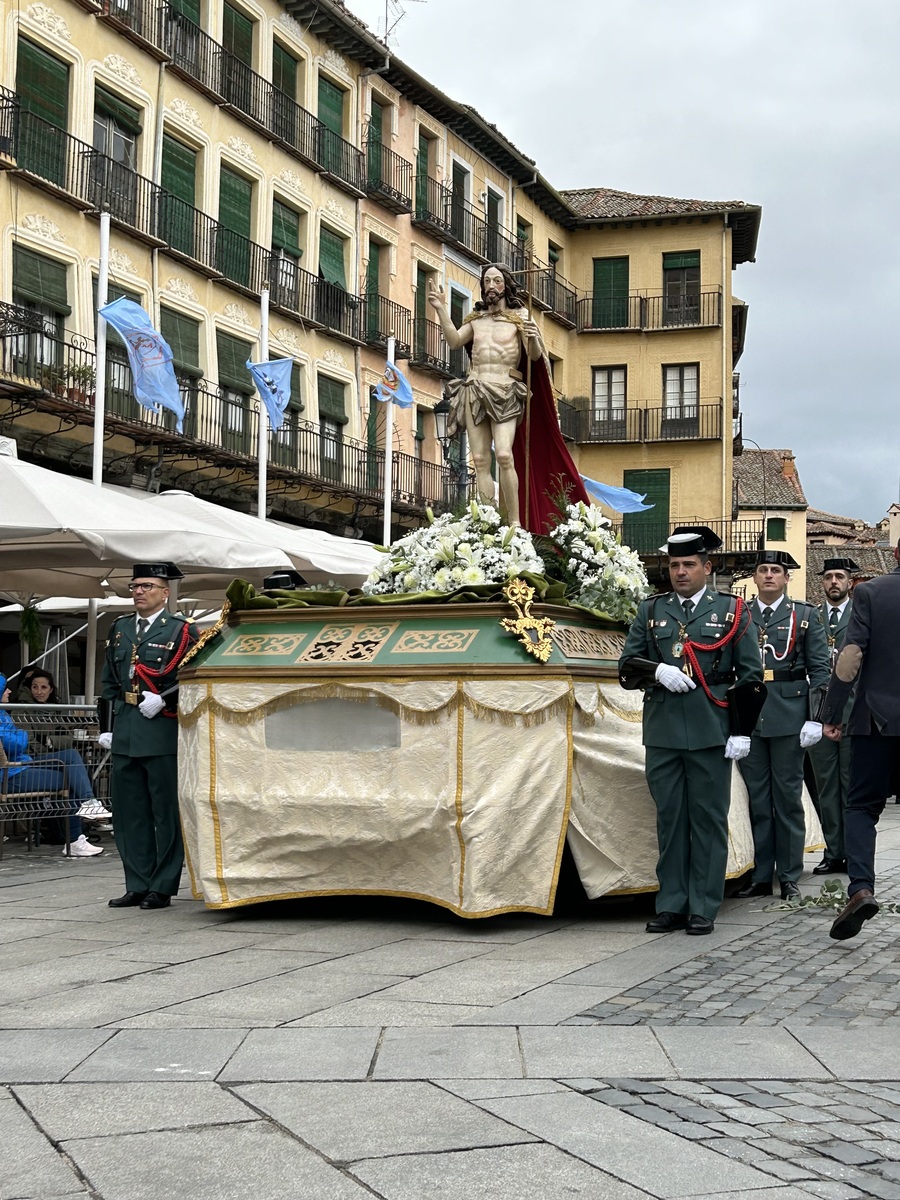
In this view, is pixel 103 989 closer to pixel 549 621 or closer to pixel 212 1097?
pixel 212 1097

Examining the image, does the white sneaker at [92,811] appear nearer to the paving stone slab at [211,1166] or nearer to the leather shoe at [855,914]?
the leather shoe at [855,914]

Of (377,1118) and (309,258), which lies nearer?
(377,1118)

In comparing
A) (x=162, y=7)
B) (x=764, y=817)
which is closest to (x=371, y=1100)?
(x=764, y=817)

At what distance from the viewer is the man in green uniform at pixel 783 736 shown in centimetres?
874

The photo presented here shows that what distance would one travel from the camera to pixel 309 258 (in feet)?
107

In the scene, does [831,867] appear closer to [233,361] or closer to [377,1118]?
[377,1118]

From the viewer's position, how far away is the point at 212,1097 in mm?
4242

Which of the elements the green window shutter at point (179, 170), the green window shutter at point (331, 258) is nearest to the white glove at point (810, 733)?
the green window shutter at point (179, 170)

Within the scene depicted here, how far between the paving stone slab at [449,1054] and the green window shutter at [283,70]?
29591 mm

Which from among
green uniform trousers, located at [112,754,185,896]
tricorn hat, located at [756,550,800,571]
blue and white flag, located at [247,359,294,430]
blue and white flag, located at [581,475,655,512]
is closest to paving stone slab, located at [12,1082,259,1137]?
green uniform trousers, located at [112,754,185,896]

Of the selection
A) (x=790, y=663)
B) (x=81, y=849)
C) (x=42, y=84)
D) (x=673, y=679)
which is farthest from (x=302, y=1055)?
(x=42, y=84)

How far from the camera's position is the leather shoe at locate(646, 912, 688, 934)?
7.27 metres

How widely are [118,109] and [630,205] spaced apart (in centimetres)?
2375

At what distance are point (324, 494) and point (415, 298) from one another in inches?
276
